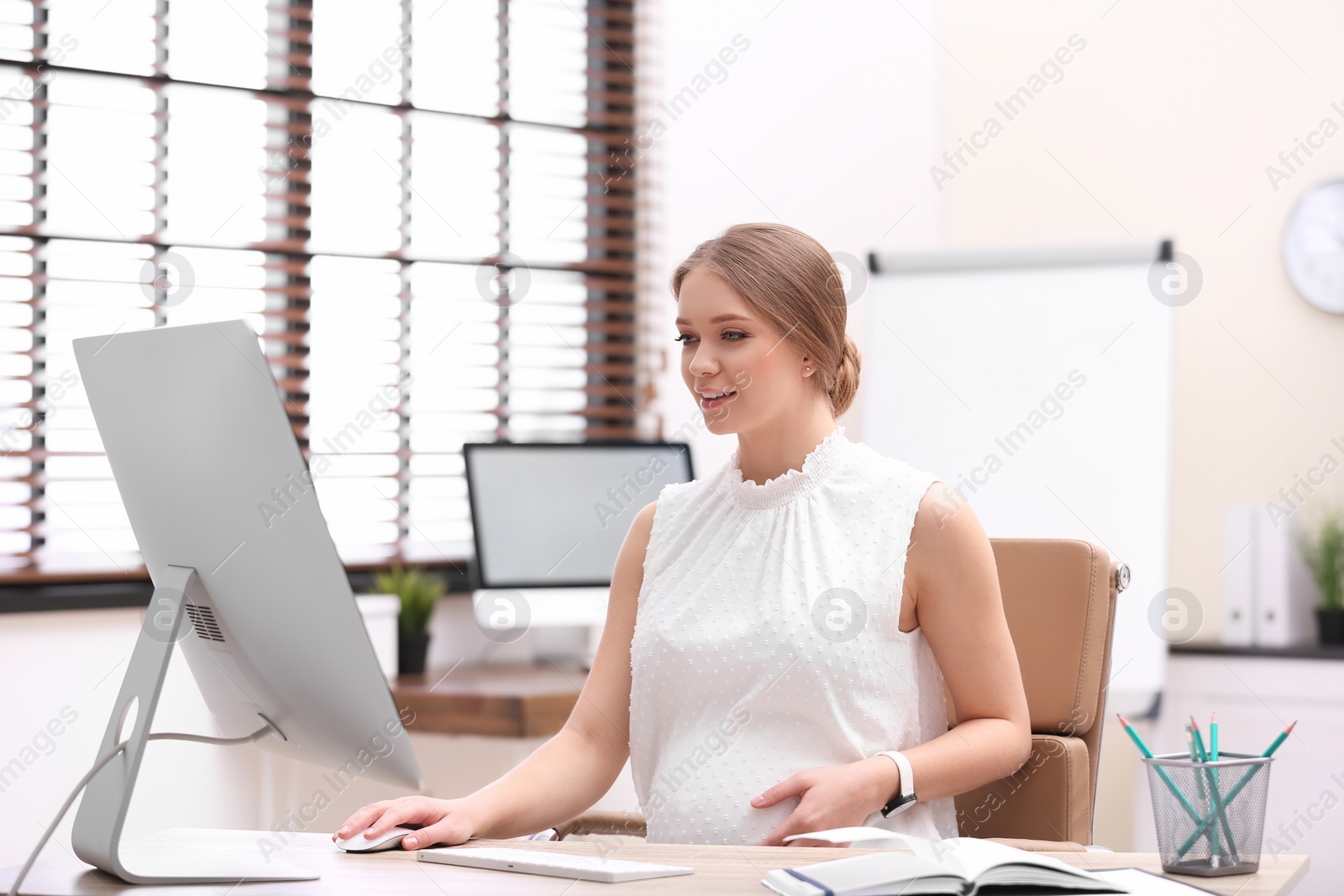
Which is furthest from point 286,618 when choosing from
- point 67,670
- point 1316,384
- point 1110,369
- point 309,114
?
point 1316,384

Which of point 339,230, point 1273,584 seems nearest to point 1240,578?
point 1273,584

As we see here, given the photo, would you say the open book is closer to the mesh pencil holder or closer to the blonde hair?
the mesh pencil holder

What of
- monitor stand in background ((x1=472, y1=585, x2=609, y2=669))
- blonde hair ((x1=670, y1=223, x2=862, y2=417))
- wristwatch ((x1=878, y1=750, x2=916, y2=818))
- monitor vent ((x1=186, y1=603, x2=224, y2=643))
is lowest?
monitor stand in background ((x1=472, y1=585, x2=609, y2=669))

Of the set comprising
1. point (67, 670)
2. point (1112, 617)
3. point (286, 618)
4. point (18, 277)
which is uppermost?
point (18, 277)

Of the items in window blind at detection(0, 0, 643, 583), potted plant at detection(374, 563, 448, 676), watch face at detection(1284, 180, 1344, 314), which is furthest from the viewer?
watch face at detection(1284, 180, 1344, 314)

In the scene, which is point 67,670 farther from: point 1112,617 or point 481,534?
point 1112,617

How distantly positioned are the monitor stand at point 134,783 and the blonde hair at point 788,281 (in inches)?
27.2

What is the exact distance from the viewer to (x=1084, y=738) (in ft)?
5.33

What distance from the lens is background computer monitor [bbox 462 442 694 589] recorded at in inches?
105

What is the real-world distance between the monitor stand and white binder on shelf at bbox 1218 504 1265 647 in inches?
105

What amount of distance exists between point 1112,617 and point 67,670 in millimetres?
1860

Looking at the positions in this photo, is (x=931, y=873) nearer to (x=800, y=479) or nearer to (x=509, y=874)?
(x=509, y=874)

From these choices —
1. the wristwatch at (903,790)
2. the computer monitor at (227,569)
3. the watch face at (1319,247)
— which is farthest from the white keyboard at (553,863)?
the watch face at (1319,247)

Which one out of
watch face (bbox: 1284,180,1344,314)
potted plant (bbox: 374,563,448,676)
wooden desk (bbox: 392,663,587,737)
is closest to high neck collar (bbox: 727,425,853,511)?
wooden desk (bbox: 392,663,587,737)
